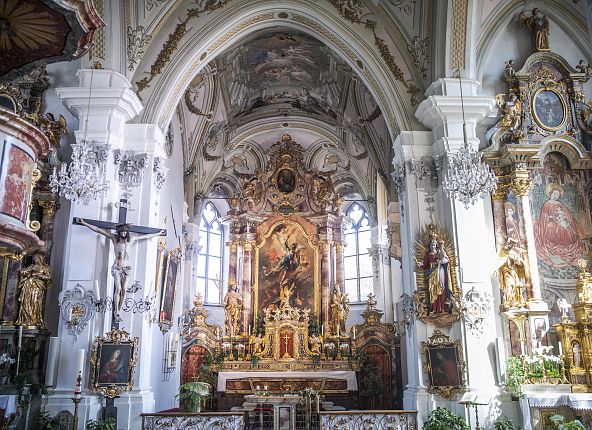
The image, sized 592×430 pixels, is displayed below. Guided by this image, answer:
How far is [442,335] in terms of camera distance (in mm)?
10109

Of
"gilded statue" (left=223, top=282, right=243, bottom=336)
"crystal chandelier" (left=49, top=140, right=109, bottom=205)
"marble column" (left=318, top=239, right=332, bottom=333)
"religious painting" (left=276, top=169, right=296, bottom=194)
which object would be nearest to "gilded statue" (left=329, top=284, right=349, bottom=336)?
"marble column" (left=318, top=239, right=332, bottom=333)

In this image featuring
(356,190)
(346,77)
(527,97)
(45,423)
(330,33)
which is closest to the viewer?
(45,423)

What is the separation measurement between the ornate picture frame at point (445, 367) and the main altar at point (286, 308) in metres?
5.13

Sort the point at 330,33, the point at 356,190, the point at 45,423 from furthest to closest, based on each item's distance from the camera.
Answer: the point at 356,190
the point at 330,33
the point at 45,423

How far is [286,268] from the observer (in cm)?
1922

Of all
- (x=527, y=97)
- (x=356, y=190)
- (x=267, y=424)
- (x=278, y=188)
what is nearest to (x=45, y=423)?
(x=267, y=424)

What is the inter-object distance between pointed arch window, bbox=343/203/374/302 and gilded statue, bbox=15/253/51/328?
11.7 meters

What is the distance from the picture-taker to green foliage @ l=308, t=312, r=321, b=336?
1783 centimetres

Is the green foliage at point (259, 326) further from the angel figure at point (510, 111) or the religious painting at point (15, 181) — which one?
the religious painting at point (15, 181)

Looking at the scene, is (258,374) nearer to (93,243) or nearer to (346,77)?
(93,243)

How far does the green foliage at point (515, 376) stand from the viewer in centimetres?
949

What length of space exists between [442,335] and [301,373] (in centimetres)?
700

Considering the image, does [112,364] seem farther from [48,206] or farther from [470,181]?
[470,181]

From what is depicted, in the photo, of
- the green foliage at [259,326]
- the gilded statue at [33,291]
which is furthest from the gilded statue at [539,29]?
the green foliage at [259,326]
